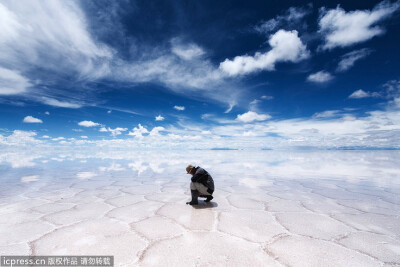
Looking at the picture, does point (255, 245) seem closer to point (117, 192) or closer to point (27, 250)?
point (27, 250)

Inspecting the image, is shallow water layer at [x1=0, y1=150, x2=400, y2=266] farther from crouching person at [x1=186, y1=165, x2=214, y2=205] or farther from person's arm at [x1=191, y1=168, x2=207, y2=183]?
person's arm at [x1=191, y1=168, x2=207, y2=183]

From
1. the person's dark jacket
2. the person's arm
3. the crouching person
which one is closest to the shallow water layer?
the crouching person

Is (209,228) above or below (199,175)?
below

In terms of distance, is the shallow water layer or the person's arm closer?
the shallow water layer

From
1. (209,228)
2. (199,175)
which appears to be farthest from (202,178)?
(209,228)

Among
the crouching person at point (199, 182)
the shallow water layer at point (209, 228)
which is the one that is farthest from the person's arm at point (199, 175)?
the shallow water layer at point (209, 228)

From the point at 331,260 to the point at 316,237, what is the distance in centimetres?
59

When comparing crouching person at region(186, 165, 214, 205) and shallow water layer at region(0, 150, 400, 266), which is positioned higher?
crouching person at region(186, 165, 214, 205)

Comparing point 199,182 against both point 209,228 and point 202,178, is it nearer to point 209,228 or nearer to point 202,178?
point 202,178

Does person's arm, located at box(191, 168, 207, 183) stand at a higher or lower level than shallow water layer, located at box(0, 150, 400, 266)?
higher

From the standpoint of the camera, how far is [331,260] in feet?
7.91

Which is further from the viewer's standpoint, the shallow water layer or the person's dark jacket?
the person's dark jacket

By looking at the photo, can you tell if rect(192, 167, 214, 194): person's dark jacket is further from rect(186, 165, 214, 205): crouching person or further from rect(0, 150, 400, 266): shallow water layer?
rect(0, 150, 400, 266): shallow water layer

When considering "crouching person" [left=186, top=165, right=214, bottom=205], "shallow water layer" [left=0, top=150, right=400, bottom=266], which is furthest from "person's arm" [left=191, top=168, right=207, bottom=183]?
"shallow water layer" [left=0, top=150, right=400, bottom=266]
